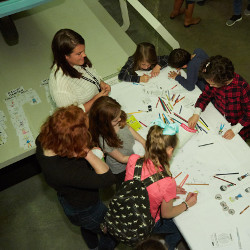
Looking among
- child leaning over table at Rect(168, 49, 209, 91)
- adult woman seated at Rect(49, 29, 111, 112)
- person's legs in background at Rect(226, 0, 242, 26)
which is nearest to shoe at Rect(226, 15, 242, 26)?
person's legs in background at Rect(226, 0, 242, 26)

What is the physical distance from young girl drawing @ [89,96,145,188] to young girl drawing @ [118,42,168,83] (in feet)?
2.32

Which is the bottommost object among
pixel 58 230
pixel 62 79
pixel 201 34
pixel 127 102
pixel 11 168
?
pixel 58 230

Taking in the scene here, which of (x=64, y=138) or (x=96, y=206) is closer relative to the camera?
(x=64, y=138)

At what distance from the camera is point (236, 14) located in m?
4.62

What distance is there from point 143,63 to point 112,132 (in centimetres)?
104

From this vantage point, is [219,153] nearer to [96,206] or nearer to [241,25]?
[96,206]

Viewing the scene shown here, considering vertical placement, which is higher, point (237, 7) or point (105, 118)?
point (105, 118)

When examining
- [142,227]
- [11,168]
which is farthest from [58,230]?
[142,227]

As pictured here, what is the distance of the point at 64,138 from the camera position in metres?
1.80

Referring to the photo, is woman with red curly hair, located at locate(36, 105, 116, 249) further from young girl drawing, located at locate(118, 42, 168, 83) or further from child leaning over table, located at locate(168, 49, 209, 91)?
child leaning over table, located at locate(168, 49, 209, 91)

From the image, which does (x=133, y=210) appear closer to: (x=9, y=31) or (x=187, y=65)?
(x=187, y=65)

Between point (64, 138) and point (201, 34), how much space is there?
3.59m

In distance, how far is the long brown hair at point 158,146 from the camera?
1928 mm

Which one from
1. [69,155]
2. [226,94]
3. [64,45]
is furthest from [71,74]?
[226,94]
